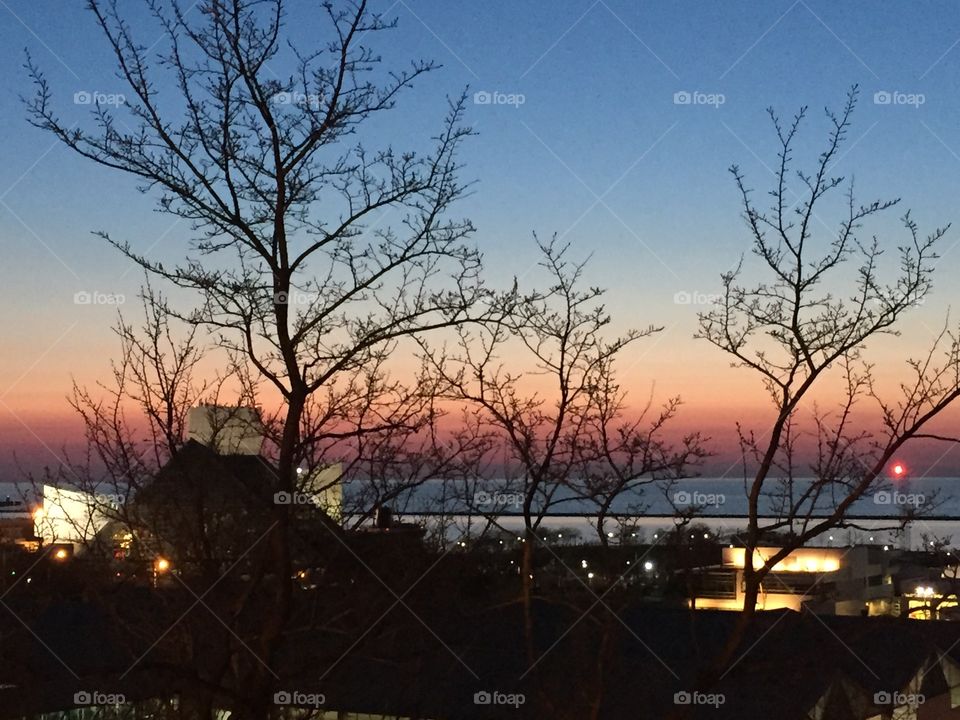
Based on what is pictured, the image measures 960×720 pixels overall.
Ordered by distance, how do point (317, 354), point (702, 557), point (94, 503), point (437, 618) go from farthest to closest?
1. point (437, 618)
2. point (702, 557)
3. point (94, 503)
4. point (317, 354)

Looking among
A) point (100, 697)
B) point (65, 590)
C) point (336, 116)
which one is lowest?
point (100, 697)

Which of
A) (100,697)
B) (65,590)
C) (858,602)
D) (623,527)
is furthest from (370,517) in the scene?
(858,602)

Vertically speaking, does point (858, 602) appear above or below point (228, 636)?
above

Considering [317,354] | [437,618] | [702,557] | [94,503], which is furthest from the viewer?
[437,618]

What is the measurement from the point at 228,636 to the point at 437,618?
4142 millimetres

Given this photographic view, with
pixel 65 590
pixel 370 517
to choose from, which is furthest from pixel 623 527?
pixel 65 590

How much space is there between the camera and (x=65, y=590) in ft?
66.5

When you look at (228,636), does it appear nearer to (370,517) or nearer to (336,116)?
(370,517)

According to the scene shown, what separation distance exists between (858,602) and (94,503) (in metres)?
28.8

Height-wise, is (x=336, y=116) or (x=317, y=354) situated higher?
(x=336, y=116)

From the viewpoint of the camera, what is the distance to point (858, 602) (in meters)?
32.9

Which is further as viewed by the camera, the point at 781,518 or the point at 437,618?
the point at 437,618

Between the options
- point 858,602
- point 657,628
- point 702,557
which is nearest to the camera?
point 702,557

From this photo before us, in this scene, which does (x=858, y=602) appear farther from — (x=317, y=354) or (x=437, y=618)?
(x=317, y=354)
